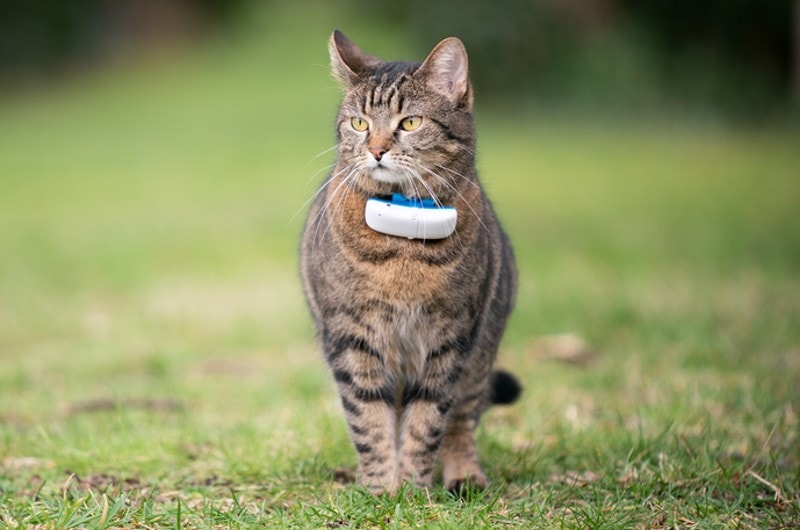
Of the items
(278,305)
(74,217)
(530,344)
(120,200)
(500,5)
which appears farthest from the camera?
(500,5)

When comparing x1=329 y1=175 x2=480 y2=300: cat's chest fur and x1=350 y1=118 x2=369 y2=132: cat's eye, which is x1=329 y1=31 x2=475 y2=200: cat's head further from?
x1=329 y1=175 x2=480 y2=300: cat's chest fur

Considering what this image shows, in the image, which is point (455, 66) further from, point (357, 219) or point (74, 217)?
point (74, 217)

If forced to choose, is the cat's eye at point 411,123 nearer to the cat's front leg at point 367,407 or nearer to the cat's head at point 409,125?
the cat's head at point 409,125

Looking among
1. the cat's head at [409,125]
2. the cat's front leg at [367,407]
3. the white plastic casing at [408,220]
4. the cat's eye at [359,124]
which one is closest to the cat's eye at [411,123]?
the cat's head at [409,125]

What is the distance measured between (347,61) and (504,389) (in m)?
1.39

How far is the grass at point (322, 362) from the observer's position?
10.2ft

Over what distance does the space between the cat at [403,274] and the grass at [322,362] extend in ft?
0.71

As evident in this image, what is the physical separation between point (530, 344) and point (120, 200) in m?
6.57

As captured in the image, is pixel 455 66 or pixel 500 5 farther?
pixel 500 5

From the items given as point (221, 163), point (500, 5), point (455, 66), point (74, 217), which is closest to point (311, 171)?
point (221, 163)

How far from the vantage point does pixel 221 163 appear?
12.9m

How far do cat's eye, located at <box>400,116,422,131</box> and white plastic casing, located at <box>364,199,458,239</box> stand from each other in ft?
0.86

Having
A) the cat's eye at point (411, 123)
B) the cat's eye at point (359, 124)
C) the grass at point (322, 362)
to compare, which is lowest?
the grass at point (322, 362)

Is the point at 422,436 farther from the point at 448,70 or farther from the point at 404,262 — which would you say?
the point at 448,70
